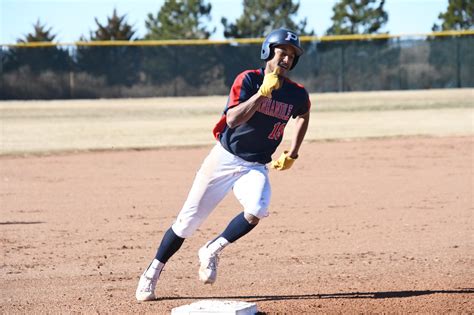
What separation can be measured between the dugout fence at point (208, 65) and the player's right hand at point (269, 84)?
886 inches

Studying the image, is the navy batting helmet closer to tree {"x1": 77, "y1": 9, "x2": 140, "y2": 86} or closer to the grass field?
the grass field

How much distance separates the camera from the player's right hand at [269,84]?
553 cm

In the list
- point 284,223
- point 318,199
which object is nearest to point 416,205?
point 318,199

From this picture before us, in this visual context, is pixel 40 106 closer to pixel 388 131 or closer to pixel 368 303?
pixel 388 131

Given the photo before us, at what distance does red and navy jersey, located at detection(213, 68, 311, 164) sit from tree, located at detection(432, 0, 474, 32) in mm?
37525

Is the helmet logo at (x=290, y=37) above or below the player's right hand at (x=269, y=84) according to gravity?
above

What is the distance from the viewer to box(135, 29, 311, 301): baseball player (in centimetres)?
586

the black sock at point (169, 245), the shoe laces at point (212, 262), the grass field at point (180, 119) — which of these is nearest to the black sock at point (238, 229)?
the shoe laces at point (212, 262)

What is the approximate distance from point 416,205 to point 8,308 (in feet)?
20.1

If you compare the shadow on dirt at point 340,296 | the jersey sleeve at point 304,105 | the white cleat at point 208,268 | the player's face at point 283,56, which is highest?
the player's face at point 283,56

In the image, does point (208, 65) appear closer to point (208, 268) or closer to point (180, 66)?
point (180, 66)

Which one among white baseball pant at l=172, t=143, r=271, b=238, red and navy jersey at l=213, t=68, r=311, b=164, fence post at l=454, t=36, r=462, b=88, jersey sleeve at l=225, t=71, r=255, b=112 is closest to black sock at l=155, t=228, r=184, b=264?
white baseball pant at l=172, t=143, r=271, b=238

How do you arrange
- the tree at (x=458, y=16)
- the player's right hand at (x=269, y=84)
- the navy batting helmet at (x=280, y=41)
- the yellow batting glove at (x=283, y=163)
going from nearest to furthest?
the player's right hand at (x=269, y=84), the navy batting helmet at (x=280, y=41), the yellow batting glove at (x=283, y=163), the tree at (x=458, y=16)

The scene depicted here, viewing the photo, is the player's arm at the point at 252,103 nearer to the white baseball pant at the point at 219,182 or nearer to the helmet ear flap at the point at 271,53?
the helmet ear flap at the point at 271,53
